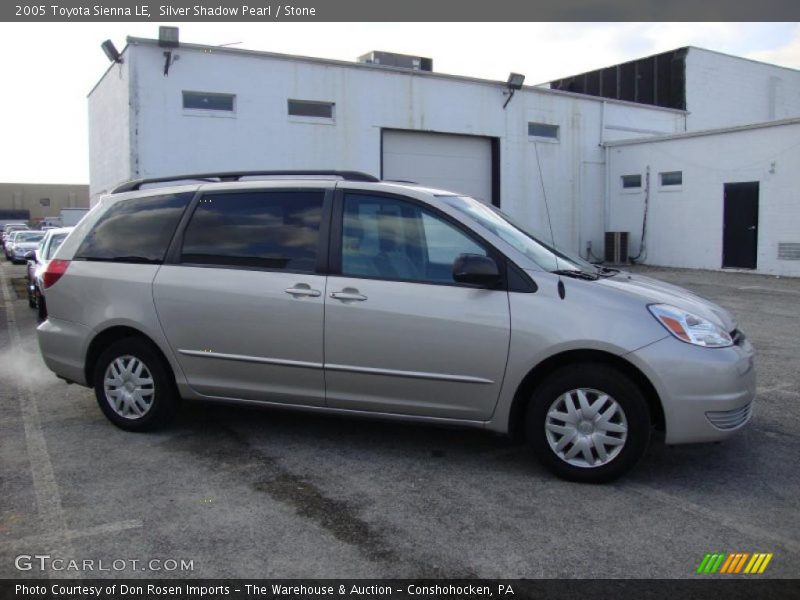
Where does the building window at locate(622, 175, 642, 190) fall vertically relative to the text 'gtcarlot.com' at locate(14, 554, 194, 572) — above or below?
above

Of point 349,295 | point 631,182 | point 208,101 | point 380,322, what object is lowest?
point 380,322

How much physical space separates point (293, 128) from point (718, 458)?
49.7 ft

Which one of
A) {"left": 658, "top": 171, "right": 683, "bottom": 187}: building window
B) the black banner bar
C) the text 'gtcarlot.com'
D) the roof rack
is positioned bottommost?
the black banner bar

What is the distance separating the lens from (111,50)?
16328 mm

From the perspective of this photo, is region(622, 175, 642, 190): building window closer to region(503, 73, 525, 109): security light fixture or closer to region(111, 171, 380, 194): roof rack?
region(503, 73, 525, 109): security light fixture

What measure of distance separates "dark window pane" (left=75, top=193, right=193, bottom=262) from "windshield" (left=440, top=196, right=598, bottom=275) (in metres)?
2.04

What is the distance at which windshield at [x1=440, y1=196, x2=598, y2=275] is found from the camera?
182 inches

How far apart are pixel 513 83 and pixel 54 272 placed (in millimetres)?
17436

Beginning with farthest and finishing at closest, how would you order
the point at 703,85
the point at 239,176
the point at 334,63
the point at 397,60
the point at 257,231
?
the point at 703,85 → the point at 397,60 → the point at 334,63 → the point at 239,176 → the point at 257,231

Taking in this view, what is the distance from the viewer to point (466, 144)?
68.2 feet

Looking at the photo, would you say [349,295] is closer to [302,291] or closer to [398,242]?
[302,291]

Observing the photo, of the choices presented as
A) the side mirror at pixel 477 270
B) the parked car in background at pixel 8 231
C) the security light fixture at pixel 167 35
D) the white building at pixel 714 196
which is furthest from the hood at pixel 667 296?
the parked car in background at pixel 8 231

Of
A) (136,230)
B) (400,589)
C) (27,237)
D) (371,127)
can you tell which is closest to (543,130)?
(371,127)

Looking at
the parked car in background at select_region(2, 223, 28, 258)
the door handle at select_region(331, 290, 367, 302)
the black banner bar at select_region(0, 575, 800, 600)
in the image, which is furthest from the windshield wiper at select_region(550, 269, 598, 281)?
the parked car in background at select_region(2, 223, 28, 258)
